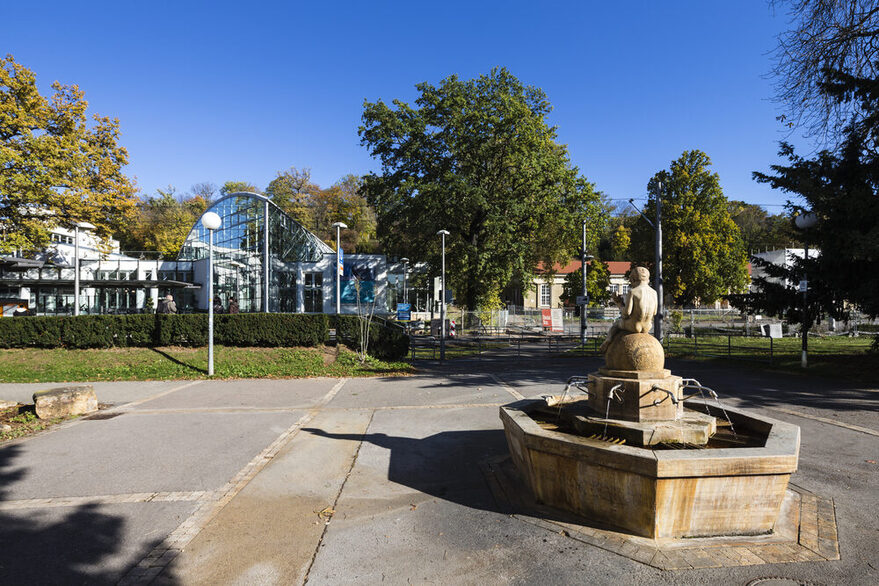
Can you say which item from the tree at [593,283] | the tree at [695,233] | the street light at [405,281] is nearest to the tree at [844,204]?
the tree at [695,233]

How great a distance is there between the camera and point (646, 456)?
138 inches

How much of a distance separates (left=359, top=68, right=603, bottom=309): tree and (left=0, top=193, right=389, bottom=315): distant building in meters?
6.24

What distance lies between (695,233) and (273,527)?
39293mm

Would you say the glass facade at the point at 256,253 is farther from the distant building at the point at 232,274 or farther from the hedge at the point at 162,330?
the hedge at the point at 162,330

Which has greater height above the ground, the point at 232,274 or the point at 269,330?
the point at 232,274

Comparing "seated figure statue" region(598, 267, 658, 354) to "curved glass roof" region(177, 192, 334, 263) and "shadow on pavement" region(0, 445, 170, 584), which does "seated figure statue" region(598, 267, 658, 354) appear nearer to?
"shadow on pavement" region(0, 445, 170, 584)

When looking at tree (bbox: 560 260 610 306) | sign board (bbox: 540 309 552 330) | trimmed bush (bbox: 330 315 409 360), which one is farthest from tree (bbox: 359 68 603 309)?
tree (bbox: 560 260 610 306)

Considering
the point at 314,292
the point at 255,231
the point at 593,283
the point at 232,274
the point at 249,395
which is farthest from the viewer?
the point at 593,283

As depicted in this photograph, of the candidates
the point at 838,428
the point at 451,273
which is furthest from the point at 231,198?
the point at 838,428

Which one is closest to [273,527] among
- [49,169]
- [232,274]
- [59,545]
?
[59,545]

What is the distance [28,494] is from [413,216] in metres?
22.6

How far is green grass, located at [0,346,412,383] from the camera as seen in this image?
12.5 meters

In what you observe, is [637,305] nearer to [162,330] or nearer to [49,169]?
[162,330]

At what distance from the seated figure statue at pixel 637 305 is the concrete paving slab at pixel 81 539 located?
4.94 meters
